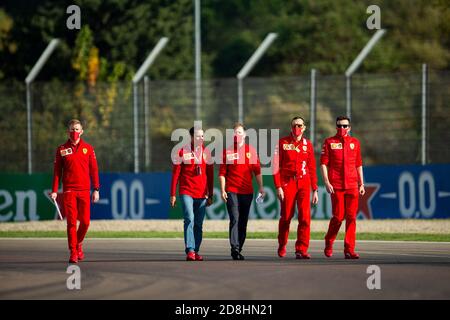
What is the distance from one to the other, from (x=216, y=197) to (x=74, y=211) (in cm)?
1286

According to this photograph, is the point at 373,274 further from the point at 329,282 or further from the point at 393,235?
the point at 393,235

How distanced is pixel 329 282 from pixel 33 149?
61.7ft

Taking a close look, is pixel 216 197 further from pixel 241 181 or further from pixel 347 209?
pixel 347 209

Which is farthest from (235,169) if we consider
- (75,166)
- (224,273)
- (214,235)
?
(214,235)

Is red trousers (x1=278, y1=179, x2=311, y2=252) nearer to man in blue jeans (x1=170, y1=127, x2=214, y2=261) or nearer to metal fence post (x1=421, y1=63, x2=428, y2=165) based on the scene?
man in blue jeans (x1=170, y1=127, x2=214, y2=261)

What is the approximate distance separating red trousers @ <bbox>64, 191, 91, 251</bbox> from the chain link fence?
1302 centimetres

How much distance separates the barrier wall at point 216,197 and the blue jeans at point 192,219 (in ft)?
37.7

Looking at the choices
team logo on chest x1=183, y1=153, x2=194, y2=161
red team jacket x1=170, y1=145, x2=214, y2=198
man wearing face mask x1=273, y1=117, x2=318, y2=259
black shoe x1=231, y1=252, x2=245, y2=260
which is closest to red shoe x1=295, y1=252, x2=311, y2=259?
man wearing face mask x1=273, y1=117, x2=318, y2=259

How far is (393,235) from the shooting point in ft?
77.8

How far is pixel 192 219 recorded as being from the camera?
56.4 feet

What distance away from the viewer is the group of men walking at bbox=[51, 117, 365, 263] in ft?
56.2

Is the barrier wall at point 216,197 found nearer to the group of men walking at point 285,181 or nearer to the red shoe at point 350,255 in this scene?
the group of men walking at point 285,181

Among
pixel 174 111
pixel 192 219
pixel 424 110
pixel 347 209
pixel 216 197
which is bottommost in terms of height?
pixel 216 197

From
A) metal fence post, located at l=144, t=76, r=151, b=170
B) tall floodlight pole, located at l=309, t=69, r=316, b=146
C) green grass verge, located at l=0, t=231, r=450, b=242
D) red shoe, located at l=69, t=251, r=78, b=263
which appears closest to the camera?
red shoe, located at l=69, t=251, r=78, b=263
